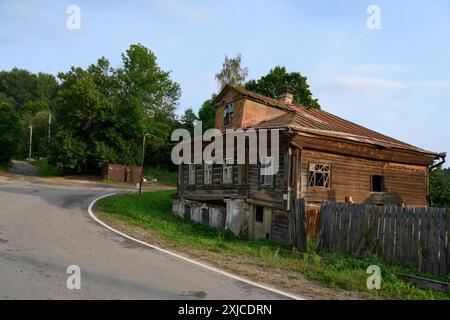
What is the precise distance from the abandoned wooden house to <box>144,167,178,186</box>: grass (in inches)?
1067

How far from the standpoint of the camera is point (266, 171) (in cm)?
1944

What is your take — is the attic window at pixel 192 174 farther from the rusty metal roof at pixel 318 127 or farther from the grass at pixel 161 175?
the grass at pixel 161 175

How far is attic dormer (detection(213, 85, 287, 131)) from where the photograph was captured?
22141 millimetres

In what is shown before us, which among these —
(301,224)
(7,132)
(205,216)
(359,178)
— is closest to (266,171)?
(359,178)

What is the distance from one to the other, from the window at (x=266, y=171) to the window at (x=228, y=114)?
4.28m

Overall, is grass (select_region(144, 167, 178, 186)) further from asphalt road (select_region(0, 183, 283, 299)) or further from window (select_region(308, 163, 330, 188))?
asphalt road (select_region(0, 183, 283, 299))

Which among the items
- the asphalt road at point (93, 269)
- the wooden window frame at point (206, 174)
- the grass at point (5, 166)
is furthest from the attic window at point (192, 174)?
the grass at point (5, 166)

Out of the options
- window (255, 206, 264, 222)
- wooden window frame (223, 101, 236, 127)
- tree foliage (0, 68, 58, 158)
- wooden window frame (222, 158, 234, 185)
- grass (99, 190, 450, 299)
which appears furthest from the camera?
tree foliage (0, 68, 58, 158)

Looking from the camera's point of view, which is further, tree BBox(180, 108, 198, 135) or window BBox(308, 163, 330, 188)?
tree BBox(180, 108, 198, 135)

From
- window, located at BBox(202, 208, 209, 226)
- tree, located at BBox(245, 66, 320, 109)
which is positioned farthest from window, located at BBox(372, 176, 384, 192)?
tree, located at BBox(245, 66, 320, 109)

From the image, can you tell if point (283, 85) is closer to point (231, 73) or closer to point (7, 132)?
point (231, 73)

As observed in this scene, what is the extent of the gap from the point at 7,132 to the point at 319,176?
145 ft

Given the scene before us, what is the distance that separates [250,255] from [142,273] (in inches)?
188

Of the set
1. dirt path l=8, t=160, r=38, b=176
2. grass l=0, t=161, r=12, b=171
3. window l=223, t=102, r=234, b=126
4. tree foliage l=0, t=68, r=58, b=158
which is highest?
tree foliage l=0, t=68, r=58, b=158
